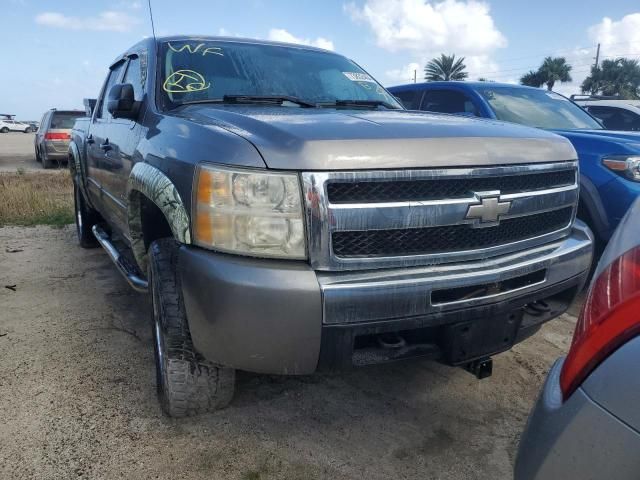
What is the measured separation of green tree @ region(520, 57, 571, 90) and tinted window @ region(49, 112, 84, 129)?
41.5 metres

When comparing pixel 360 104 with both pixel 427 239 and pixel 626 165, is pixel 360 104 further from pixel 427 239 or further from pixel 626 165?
pixel 626 165

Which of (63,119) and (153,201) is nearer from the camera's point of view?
(153,201)

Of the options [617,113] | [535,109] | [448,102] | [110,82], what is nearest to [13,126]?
[110,82]

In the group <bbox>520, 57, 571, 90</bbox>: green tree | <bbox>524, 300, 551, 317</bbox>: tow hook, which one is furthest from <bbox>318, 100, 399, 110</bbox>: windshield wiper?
<bbox>520, 57, 571, 90</bbox>: green tree

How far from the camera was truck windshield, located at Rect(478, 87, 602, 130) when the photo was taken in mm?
5211

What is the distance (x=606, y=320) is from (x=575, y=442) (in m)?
0.27

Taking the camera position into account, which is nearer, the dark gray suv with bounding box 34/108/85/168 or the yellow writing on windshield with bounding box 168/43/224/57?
the yellow writing on windshield with bounding box 168/43/224/57

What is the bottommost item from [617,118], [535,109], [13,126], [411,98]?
[13,126]

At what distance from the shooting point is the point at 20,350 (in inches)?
126

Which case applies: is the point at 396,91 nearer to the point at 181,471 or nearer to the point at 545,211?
the point at 545,211

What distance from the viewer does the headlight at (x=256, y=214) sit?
72.6 inches

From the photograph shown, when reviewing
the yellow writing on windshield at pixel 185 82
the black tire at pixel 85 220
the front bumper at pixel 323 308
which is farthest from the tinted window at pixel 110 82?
the front bumper at pixel 323 308

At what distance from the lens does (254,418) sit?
250 centimetres

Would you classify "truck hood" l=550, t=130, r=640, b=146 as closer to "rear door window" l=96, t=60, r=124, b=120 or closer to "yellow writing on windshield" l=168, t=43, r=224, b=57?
"yellow writing on windshield" l=168, t=43, r=224, b=57
